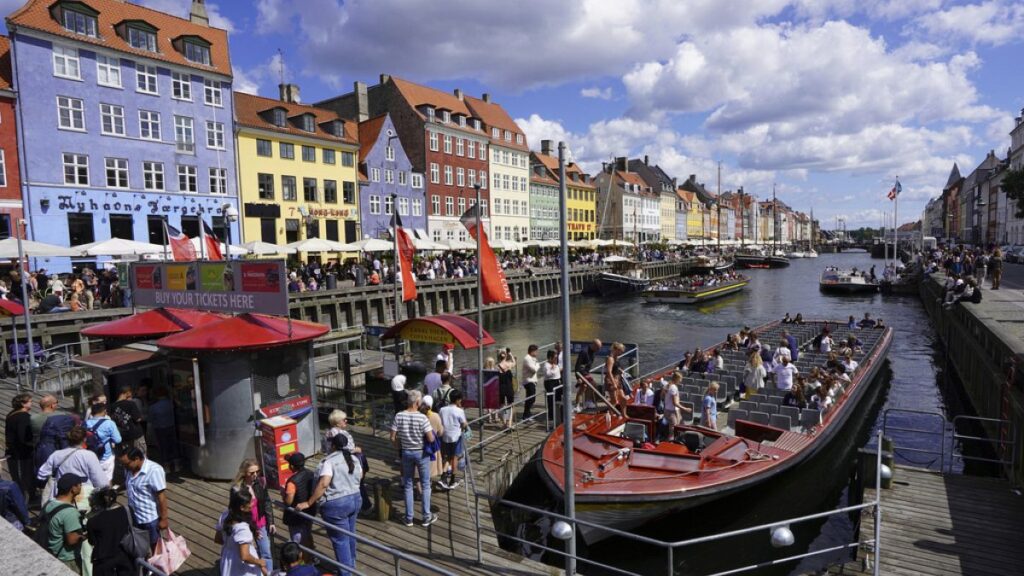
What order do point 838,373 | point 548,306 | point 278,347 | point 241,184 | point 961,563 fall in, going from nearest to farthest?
point 961,563, point 278,347, point 838,373, point 241,184, point 548,306

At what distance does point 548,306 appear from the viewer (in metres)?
52.0

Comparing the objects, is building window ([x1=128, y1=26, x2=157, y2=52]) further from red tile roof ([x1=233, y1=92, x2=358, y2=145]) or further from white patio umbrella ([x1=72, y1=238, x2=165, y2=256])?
white patio umbrella ([x1=72, y1=238, x2=165, y2=256])

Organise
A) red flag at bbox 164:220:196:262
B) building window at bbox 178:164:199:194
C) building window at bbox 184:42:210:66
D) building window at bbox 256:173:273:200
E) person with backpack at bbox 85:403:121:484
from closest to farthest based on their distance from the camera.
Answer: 1. person with backpack at bbox 85:403:121:484
2. red flag at bbox 164:220:196:262
3. building window at bbox 178:164:199:194
4. building window at bbox 184:42:210:66
5. building window at bbox 256:173:273:200

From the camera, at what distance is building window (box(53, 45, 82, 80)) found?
32.8 metres

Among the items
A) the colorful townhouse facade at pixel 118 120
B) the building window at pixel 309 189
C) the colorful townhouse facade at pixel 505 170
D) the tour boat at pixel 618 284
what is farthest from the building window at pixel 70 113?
the tour boat at pixel 618 284

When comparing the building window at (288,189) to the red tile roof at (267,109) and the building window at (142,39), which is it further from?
the building window at (142,39)

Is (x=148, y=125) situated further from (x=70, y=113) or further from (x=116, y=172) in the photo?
(x=70, y=113)

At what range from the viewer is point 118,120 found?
1401 inches

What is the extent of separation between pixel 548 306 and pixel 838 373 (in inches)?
1367

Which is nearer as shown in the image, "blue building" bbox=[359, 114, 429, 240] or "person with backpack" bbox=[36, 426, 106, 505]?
"person with backpack" bbox=[36, 426, 106, 505]

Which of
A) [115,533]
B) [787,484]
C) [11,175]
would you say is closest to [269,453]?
[115,533]

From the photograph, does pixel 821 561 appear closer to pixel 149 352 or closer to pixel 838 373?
pixel 838 373

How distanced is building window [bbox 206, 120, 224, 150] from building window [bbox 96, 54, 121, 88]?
5608 millimetres

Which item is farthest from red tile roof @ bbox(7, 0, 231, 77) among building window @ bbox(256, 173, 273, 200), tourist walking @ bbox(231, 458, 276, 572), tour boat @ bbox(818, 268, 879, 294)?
tour boat @ bbox(818, 268, 879, 294)
